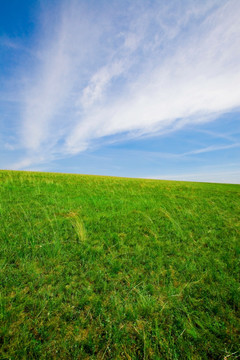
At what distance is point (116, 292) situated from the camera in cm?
289

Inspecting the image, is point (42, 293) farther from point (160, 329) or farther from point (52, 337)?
point (160, 329)

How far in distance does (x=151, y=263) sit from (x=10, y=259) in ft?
10.4

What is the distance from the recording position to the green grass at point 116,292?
2100 millimetres

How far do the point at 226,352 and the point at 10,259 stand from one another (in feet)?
13.5

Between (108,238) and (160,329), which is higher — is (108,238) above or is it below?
above

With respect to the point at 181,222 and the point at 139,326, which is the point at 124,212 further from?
the point at 139,326

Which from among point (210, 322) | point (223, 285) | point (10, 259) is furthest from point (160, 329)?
point (10, 259)

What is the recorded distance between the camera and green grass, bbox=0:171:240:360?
2.10m

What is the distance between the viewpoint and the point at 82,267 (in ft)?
11.4

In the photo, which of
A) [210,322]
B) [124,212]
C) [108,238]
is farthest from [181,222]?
[210,322]

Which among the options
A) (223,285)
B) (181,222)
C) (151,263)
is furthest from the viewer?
(181,222)

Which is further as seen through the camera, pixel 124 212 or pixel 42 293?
A: pixel 124 212

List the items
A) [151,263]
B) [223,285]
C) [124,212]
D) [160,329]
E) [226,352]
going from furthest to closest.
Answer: [124,212]
[151,263]
[223,285]
[160,329]
[226,352]

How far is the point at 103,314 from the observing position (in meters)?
2.47
